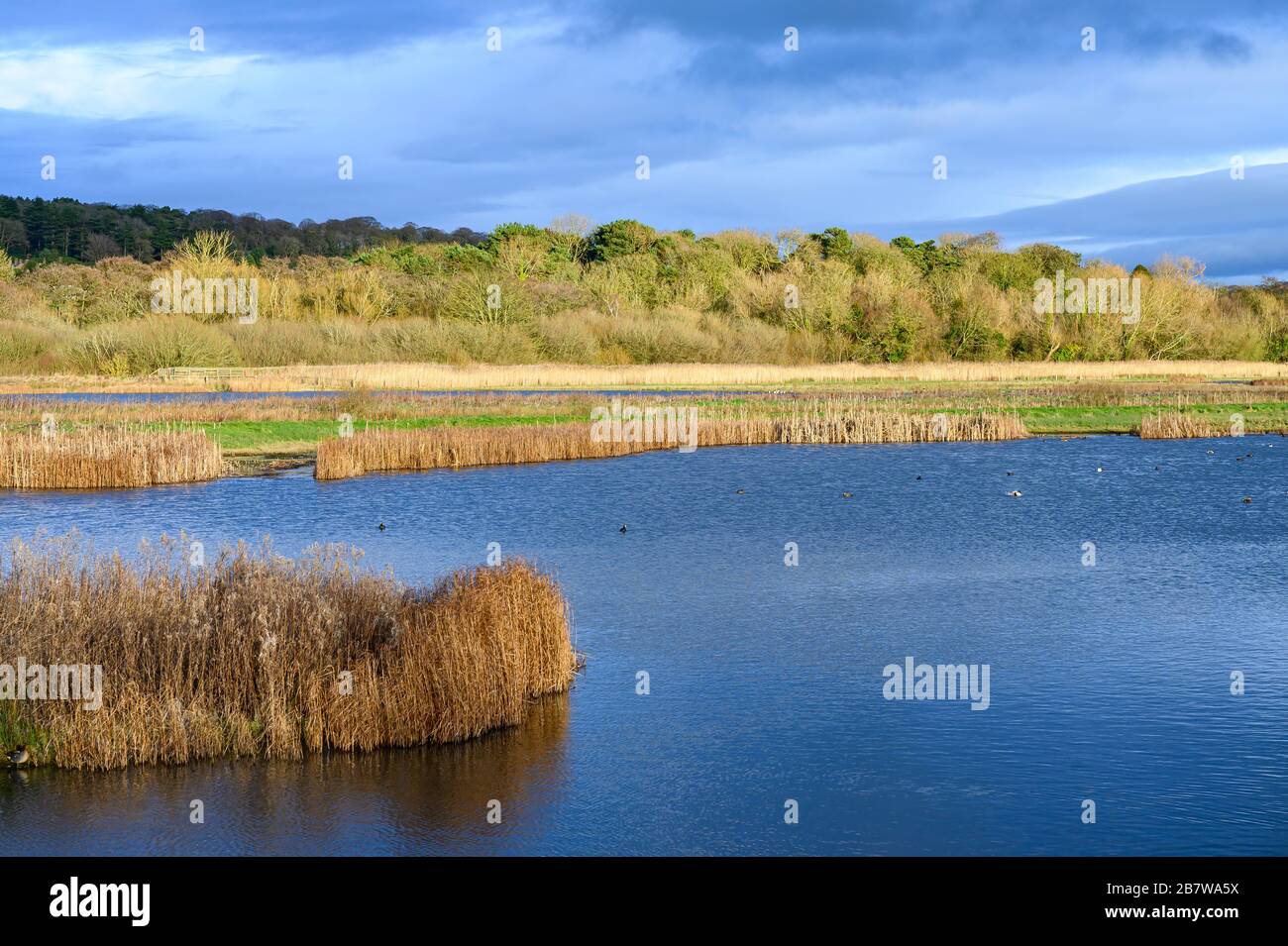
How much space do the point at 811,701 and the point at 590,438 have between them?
22808mm

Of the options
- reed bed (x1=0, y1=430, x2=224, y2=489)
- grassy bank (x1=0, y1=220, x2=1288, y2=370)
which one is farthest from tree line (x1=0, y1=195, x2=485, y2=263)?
reed bed (x1=0, y1=430, x2=224, y2=489)

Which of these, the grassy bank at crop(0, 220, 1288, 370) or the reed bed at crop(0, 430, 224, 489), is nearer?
the reed bed at crop(0, 430, 224, 489)

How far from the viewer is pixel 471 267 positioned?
7300 centimetres

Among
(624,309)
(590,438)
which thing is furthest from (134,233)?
(590,438)

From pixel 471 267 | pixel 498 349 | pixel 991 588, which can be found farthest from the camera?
pixel 471 267

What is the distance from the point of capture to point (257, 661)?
32.7 feet

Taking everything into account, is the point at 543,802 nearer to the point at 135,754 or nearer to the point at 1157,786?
the point at 135,754

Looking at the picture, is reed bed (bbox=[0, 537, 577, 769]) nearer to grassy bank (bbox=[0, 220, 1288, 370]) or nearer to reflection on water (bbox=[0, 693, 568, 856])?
reflection on water (bbox=[0, 693, 568, 856])

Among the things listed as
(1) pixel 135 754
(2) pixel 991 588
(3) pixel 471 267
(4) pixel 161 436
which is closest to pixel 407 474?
(4) pixel 161 436

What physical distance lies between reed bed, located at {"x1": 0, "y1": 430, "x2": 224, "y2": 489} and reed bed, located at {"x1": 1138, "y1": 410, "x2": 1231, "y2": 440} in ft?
82.0

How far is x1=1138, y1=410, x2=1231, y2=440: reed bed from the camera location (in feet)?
119

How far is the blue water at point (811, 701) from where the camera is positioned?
27.6 feet
